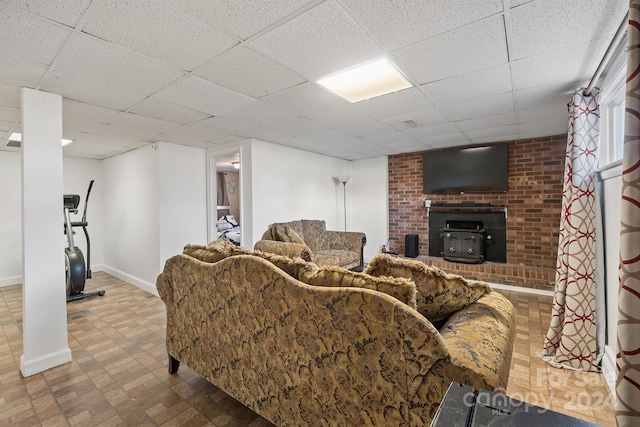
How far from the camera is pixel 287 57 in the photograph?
1829mm

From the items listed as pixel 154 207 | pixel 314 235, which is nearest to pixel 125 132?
pixel 154 207

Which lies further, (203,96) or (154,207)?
(154,207)

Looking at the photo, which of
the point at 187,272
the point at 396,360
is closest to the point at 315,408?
the point at 396,360

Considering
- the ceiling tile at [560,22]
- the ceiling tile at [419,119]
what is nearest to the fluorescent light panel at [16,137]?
the ceiling tile at [419,119]

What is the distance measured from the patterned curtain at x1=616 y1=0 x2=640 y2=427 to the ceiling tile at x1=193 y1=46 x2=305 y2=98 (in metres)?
1.71

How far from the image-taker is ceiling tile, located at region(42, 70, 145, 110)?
209 centimetres

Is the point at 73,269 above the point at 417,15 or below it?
below

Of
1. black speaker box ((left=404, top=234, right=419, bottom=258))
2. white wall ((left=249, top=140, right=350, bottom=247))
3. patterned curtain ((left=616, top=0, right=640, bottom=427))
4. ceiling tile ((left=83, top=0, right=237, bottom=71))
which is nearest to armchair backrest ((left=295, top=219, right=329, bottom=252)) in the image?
white wall ((left=249, top=140, right=350, bottom=247))

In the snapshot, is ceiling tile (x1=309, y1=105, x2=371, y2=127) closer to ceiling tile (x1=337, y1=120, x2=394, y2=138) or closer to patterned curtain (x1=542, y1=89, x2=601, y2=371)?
ceiling tile (x1=337, y1=120, x2=394, y2=138)

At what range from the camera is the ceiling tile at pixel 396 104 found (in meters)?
2.51

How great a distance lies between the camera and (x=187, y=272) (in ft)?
6.35

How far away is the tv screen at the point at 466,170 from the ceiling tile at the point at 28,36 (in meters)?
4.88

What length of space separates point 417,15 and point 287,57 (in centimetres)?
78

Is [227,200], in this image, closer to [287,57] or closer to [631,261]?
[287,57]
